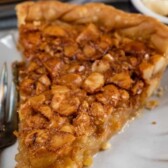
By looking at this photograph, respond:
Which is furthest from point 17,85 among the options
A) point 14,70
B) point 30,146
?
point 30,146

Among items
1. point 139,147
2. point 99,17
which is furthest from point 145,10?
point 139,147

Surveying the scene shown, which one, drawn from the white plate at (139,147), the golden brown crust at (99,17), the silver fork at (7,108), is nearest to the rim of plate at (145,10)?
the golden brown crust at (99,17)

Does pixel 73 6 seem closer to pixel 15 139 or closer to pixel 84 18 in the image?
pixel 84 18

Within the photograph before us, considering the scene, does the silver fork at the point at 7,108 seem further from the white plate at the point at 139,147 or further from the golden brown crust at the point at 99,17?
the golden brown crust at the point at 99,17

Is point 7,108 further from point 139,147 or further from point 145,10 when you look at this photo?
point 145,10

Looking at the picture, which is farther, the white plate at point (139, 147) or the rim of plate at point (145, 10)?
the rim of plate at point (145, 10)
